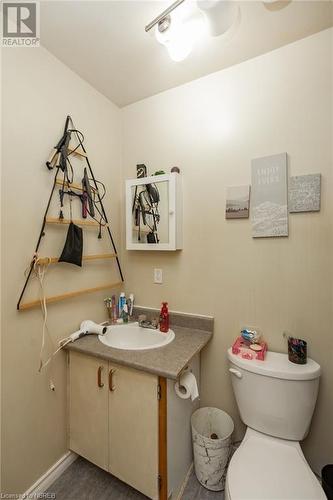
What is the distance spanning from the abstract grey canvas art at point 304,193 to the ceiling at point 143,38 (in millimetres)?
769

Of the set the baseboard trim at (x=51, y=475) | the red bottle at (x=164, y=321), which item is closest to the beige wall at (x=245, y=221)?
the red bottle at (x=164, y=321)

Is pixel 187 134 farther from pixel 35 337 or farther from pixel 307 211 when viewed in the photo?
pixel 35 337

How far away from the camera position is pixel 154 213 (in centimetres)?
158

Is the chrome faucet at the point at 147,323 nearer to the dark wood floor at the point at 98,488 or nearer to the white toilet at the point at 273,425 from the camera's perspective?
the white toilet at the point at 273,425

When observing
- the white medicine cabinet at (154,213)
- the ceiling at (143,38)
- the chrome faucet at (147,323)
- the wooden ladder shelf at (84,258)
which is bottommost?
the chrome faucet at (147,323)

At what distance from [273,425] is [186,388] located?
464 millimetres

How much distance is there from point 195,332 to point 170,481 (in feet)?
2.37

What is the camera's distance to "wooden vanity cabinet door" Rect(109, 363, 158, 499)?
104 centimetres

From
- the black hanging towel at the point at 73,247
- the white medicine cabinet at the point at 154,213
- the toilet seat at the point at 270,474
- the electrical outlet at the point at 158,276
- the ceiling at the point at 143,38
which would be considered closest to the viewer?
the toilet seat at the point at 270,474

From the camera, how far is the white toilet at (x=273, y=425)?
86 cm

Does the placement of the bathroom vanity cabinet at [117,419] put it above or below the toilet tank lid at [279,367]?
below

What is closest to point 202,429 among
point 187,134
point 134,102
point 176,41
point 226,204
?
point 226,204

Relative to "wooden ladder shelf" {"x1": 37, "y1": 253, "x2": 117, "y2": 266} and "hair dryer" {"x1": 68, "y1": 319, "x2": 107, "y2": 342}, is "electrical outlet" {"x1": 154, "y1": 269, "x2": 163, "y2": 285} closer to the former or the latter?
"wooden ladder shelf" {"x1": 37, "y1": 253, "x2": 117, "y2": 266}

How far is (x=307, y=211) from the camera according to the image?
3.91 ft
